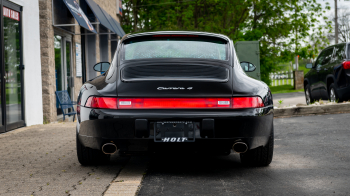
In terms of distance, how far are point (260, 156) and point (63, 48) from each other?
955cm

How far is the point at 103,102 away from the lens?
4.31m

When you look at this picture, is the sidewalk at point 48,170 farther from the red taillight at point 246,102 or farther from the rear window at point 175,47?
the red taillight at point 246,102

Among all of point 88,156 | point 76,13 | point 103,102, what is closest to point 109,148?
point 103,102

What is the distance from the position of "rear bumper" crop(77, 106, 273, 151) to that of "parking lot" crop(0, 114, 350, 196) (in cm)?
39

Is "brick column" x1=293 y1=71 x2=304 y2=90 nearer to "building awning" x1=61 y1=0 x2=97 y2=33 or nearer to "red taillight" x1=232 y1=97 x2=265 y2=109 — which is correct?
"building awning" x1=61 y1=0 x2=97 y2=33

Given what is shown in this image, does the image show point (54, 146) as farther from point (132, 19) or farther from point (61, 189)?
point (132, 19)

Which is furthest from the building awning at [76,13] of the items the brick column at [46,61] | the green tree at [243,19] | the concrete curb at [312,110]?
the green tree at [243,19]

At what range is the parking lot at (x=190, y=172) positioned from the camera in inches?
159

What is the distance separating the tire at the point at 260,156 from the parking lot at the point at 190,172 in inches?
2.8

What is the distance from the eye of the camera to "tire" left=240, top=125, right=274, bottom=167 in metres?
4.82

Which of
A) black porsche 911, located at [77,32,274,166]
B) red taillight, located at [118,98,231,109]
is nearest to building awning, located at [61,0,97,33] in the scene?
black porsche 911, located at [77,32,274,166]

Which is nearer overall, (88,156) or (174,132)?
(174,132)

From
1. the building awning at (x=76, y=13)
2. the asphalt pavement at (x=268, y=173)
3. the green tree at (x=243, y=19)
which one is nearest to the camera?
the asphalt pavement at (x=268, y=173)

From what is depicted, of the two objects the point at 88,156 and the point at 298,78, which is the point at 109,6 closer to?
the point at 298,78
